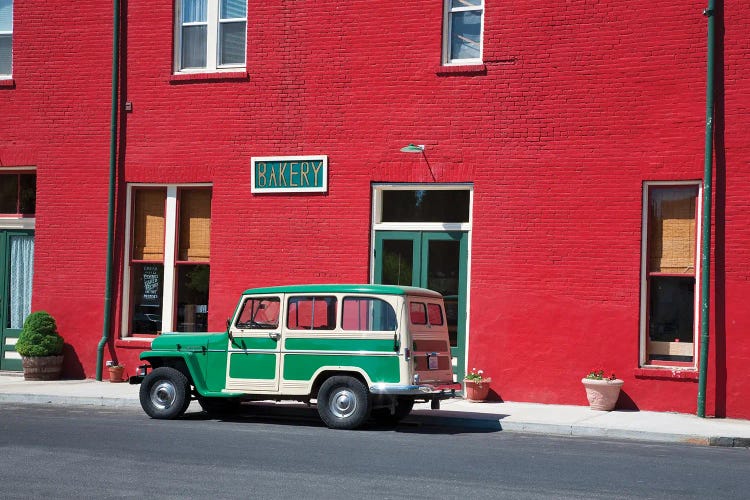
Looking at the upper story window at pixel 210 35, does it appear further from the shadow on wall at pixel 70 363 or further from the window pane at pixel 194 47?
the shadow on wall at pixel 70 363

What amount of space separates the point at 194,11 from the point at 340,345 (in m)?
8.05

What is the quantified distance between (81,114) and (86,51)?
1114mm

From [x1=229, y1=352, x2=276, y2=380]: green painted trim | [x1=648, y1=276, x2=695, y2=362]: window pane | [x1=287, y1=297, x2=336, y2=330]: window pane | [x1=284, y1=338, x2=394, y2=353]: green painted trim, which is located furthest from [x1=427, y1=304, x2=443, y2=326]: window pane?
[x1=648, y1=276, x2=695, y2=362]: window pane

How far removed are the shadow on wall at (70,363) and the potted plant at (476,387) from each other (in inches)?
280

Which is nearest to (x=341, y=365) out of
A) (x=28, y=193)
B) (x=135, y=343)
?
(x=135, y=343)

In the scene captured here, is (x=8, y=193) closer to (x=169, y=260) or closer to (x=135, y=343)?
(x=169, y=260)

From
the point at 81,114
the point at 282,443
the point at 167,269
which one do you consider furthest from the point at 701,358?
the point at 81,114

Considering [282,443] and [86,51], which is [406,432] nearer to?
[282,443]

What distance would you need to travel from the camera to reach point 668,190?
15773 mm

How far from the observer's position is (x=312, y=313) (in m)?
13.4

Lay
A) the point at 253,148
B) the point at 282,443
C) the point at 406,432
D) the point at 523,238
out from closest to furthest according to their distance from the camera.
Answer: the point at 282,443
the point at 406,432
the point at 523,238
the point at 253,148

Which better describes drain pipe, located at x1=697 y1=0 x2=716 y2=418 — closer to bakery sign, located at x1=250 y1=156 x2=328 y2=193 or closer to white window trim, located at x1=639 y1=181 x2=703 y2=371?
white window trim, located at x1=639 y1=181 x2=703 y2=371

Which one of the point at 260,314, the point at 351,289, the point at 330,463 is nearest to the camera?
the point at 330,463

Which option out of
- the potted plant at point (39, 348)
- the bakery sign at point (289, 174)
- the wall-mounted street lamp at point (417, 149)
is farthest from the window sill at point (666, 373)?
the potted plant at point (39, 348)
